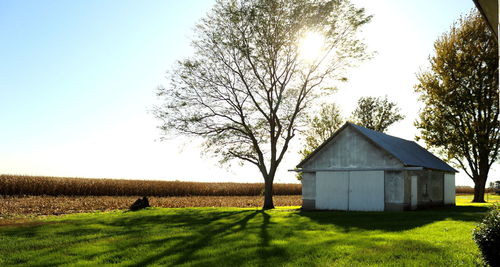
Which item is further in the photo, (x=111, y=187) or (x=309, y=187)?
(x=111, y=187)

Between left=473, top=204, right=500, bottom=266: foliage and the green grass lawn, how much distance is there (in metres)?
0.98

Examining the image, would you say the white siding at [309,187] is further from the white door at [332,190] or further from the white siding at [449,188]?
the white siding at [449,188]

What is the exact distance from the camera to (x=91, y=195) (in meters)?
49.8

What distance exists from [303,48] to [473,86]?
20715mm

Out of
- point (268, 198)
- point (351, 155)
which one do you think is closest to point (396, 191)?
point (351, 155)

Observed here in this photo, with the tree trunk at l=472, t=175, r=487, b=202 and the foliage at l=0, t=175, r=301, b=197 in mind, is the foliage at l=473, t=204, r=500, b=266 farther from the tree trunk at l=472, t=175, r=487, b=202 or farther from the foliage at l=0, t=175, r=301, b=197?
the tree trunk at l=472, t=175, r=487, b=202

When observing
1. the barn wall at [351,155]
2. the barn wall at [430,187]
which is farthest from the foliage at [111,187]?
the barn wall at [430,187]

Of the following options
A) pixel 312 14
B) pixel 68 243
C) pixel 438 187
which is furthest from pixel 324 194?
pixel 68 243

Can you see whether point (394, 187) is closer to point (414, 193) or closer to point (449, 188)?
point (414, 193)

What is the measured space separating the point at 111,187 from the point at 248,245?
140ft

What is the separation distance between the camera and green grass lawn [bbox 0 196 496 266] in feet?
38.1

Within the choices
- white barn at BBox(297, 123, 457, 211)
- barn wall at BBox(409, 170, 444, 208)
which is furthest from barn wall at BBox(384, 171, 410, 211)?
barn wall at BBox(409, 170, 444, 208)

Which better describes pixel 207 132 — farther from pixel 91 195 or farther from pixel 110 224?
pixel 91 195

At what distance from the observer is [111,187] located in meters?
52.6
